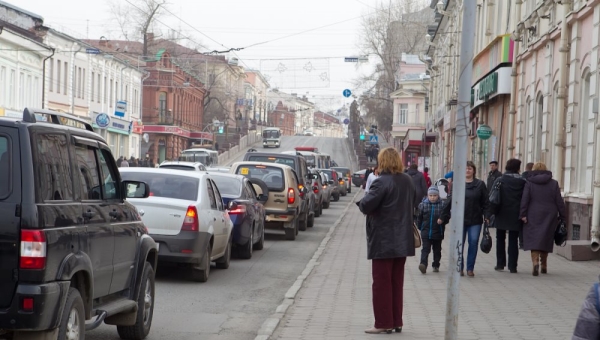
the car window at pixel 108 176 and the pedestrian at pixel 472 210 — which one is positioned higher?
the car window at pixel 108 176

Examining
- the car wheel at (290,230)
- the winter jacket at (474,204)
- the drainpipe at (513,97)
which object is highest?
the drainpipe at (513,97)

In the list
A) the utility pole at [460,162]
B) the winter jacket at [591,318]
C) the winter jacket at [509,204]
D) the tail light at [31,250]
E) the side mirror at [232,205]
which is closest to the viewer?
the winter jacket at [591,318]

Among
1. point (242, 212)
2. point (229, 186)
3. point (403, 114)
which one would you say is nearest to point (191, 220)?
point (242, 212)

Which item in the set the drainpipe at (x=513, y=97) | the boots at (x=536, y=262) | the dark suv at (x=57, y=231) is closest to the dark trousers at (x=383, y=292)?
the dark suv at (x=57, y=231)

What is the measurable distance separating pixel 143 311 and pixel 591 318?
5576 millimetres

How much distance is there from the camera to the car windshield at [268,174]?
23.2 metres

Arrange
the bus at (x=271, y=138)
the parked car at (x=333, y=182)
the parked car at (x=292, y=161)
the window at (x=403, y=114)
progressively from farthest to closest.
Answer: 1. the bus at (x=271, y=138)
2. the window at (x=403, y=114)
3. the parked car at (x=333, y=182)
4. the parked car at (x=292, y=161)

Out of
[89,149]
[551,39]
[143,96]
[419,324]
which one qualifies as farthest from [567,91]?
[143,96]

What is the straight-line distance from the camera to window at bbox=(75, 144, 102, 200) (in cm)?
756

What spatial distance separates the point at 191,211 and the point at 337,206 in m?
31.9

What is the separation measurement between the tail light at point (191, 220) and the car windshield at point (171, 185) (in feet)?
1.83

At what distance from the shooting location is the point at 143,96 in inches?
3558

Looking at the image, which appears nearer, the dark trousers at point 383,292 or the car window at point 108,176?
the car window at point 108,176

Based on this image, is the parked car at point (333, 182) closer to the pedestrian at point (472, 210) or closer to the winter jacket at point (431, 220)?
the winter jacket at point (431, 220)
